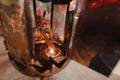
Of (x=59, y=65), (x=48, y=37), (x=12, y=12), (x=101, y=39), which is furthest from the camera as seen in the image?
(x=101, y=39)

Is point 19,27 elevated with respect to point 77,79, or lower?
elevated

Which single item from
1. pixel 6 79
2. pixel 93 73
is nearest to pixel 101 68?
pixel 93 73

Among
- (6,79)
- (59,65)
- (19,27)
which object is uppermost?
(19,27)

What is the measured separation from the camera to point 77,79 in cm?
85

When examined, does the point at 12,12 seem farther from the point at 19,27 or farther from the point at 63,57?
the point at 63,57

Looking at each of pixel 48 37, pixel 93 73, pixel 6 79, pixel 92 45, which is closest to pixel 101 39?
pixel 92 45

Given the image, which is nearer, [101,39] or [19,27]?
[19,27]

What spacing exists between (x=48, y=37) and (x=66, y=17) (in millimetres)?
153

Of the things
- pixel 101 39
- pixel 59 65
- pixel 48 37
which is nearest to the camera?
pixel 59 65

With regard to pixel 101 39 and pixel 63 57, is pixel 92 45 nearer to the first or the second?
pixel 101 39

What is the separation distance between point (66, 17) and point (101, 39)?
0.31 meters

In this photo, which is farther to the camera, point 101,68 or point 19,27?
point 101,68

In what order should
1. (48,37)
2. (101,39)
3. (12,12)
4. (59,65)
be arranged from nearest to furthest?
(12,12) < (59,65) < (48,37) < (101,39)

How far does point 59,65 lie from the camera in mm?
708
